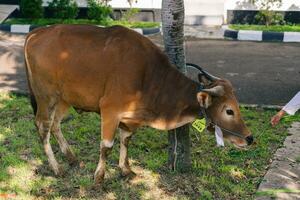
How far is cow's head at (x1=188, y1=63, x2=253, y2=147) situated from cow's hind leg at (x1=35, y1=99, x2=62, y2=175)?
60.7 inches

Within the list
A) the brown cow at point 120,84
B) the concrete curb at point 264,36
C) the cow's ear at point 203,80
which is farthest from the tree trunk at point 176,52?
the concrete curb at point 264,36

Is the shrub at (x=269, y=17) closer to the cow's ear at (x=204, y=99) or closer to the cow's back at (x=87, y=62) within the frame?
the cow's back at (x=87, y=62)

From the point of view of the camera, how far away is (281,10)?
41.8ft

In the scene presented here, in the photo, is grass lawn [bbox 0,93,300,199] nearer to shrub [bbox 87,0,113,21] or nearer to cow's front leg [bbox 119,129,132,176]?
cow's front leg [bbox 119,129,132,176]

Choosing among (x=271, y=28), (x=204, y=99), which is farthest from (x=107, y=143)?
(x=271, y=28)

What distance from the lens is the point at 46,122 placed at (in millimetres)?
5512

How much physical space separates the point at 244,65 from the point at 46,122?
526 cm

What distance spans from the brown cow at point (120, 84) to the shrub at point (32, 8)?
26.1 feet

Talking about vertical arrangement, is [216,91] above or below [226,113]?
above

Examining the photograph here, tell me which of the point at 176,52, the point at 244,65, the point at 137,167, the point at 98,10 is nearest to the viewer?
the point at 176,52

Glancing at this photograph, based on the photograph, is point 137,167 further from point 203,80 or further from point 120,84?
point 203,80

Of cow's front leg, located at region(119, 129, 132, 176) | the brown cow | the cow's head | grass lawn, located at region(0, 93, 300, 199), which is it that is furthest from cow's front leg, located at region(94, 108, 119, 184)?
the cow's head

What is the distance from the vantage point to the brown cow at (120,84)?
484 centimetres

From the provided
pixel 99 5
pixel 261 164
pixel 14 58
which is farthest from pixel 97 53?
pixel 99 5
